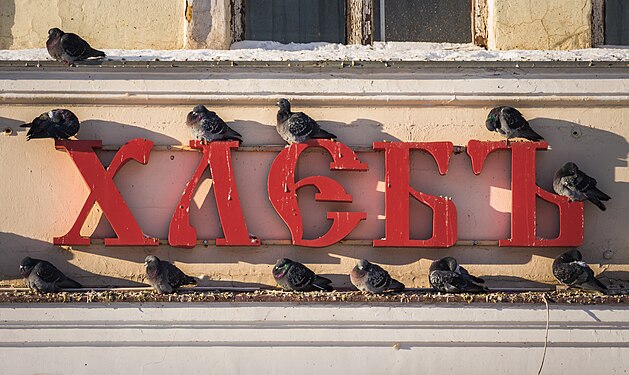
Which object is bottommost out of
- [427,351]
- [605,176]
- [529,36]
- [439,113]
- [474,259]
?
[427,351]

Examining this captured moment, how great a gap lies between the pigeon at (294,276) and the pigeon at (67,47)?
1960mm

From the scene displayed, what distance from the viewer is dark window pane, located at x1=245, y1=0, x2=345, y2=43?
8203 mm

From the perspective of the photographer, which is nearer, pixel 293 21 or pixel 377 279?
pixel 377 279

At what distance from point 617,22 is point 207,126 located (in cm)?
330

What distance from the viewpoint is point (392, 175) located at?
7367 millimetres

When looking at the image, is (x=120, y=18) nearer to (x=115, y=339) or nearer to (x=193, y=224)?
(x=193, y=224)

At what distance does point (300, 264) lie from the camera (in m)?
7.22

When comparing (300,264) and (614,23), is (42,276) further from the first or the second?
(614,23)

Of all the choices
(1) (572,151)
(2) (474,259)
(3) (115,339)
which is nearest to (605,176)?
(1) (572,151)

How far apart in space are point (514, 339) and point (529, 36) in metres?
2.27

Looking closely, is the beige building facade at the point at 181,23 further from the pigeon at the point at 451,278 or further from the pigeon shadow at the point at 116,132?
the pigeon at the point at 451,278

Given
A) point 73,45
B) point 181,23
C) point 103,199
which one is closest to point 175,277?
point 103,199

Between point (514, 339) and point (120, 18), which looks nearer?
point (514, 339)

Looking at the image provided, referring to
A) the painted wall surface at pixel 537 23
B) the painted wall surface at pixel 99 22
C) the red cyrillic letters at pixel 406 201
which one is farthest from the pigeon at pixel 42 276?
the painted wall surface at pixel 537 23
